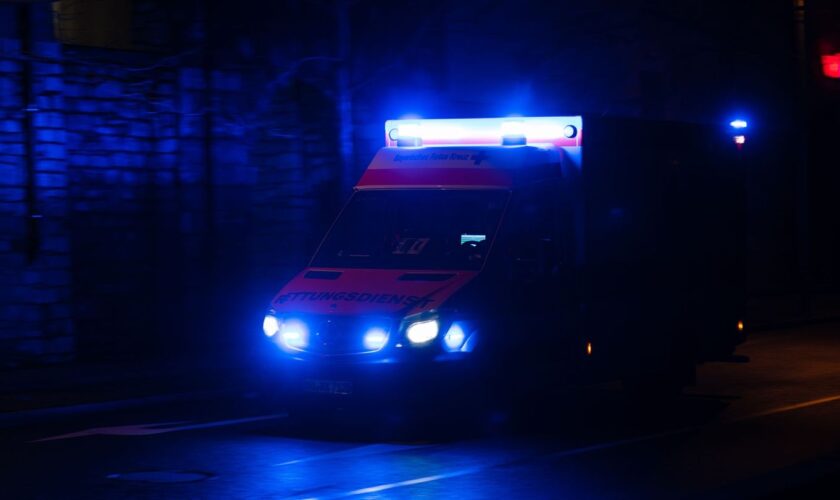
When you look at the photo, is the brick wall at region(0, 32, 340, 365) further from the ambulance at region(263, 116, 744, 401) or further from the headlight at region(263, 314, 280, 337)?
the headlight at region(263, 314, 280, 337)

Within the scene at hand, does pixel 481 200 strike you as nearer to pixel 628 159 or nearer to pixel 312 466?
pixel 628 159

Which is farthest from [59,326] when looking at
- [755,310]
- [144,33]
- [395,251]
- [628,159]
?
[755,310]

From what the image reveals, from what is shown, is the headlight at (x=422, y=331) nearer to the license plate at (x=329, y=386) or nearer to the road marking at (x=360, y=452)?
the license plate at (x=329, y=386)

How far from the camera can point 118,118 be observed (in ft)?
61.5

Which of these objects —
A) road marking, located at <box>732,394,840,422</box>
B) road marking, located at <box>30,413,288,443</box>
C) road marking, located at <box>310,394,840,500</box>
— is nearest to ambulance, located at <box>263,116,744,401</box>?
road marking, located at <box>310,394,840,500</box>

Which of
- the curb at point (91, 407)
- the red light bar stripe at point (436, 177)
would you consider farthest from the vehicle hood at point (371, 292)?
the curb at point (91, 407)

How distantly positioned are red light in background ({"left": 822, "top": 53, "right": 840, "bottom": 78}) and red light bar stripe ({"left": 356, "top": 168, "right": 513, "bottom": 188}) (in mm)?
22488

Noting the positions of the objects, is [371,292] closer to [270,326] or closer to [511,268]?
[270,326]

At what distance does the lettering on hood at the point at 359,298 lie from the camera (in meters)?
11.5

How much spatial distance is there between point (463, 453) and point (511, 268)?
1760mm

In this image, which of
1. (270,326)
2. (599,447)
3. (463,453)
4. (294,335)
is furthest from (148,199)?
(599,447)

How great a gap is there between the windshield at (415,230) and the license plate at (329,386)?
1285 millimetres

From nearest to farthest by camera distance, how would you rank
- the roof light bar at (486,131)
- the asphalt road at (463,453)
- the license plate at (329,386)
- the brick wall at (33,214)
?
the asphalt road at (463,453) → the license plate at (329,386) → the roof light bar at (486,131) → the brick wall at (33,214)

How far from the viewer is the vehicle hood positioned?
37.7 feet
